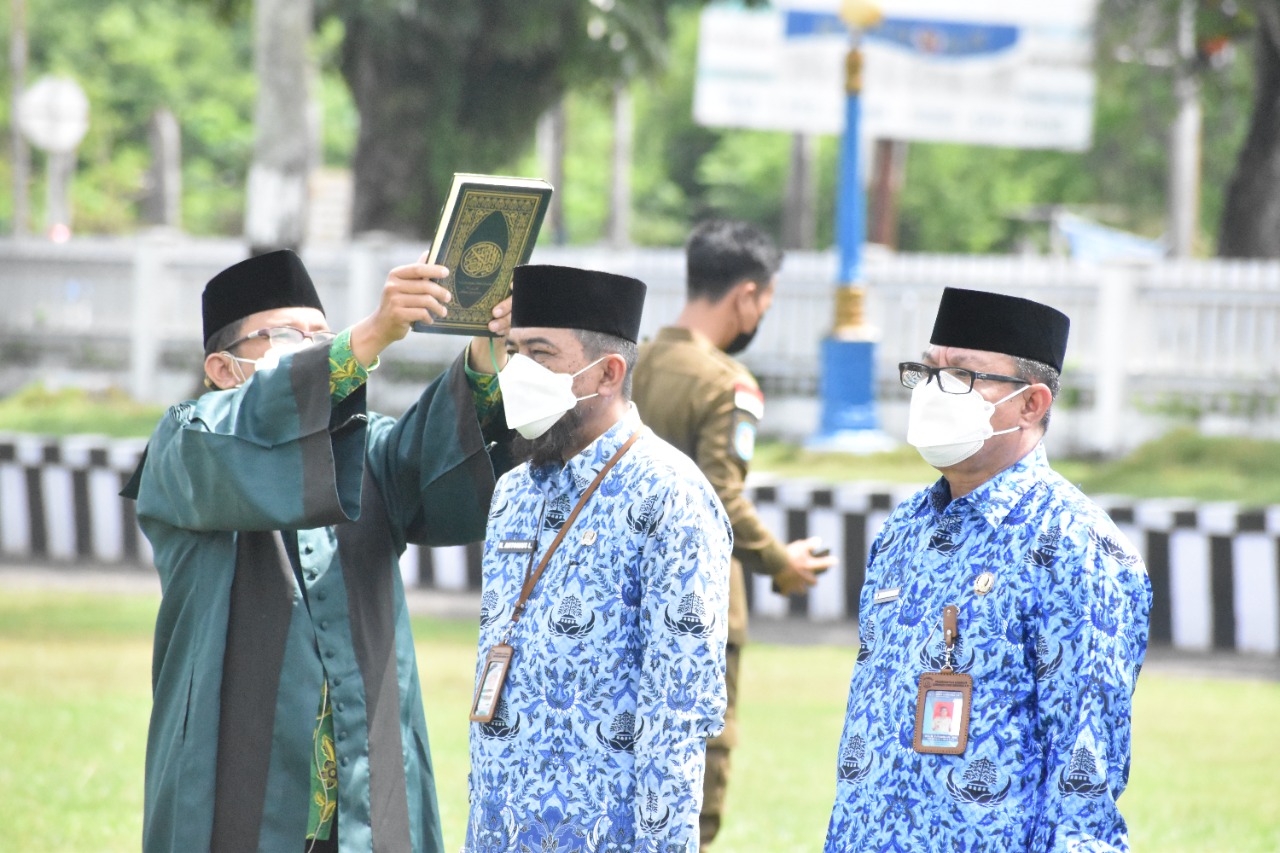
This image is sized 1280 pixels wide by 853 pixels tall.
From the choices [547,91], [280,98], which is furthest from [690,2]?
[280,98]

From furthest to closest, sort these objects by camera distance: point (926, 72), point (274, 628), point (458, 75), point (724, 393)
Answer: point (926, 72)
point (458, 75)
point (724, 393)
point (274, 628)

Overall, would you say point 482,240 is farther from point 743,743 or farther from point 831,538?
point 831,538

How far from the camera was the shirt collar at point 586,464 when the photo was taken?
372 cm

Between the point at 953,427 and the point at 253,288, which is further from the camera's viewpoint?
the point at 253,288

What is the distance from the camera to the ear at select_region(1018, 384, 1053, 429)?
11.5ft

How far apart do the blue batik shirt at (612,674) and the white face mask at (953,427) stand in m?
0.47

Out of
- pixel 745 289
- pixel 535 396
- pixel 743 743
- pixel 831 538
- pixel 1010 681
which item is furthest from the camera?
pixel 831 538

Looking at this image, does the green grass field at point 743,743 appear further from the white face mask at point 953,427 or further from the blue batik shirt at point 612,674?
the white face mask at point 953,427

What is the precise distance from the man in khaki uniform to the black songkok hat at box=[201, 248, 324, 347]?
5.98ft

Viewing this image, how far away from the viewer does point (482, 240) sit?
3.80 m

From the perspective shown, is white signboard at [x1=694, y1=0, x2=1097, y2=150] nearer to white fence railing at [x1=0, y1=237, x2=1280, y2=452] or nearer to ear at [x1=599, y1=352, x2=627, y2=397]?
white fence railing at [x1=0, y1=237, x2=1280, y2=452]

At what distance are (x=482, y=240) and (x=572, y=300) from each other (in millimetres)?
238

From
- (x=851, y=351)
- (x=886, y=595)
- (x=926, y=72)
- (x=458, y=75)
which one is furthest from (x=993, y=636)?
(x=926, y=72)

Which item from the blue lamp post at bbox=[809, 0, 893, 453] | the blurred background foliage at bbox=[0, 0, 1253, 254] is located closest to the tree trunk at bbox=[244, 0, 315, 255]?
the blue lamp post at bbox=[809, 0, 893, 453]
